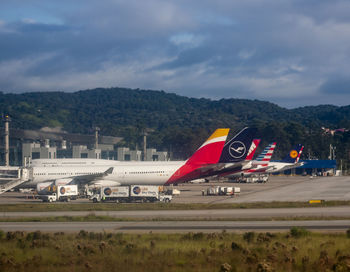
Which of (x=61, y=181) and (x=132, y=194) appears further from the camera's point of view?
(x=61, y=181)

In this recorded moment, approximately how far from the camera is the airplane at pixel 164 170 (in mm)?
59562

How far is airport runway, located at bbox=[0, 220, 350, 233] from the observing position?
2862cm

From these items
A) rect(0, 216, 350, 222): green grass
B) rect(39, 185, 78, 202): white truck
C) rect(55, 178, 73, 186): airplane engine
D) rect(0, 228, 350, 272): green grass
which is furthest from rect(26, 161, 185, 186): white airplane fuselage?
Answer: rect(0, 228, 350, 272): green grass

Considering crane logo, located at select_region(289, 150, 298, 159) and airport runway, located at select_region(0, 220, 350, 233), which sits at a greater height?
crane logo, located at select_region(289, 150, 298, 159)

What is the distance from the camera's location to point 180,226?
101ft

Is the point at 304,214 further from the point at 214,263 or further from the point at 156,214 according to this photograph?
the point at 214,263

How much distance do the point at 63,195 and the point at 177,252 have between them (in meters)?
38.2

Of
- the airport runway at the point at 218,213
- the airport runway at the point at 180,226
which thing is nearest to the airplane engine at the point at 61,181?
the airport runway at the point at 218,213

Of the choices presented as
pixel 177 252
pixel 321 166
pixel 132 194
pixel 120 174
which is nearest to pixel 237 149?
pixel 132 194

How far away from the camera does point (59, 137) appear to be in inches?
5669

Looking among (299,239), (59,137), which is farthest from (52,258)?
(59,137)

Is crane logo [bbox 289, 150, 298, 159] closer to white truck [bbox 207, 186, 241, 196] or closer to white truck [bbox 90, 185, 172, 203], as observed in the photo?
white truck [bbox 207, 186, 241, 196]

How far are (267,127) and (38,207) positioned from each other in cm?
15556

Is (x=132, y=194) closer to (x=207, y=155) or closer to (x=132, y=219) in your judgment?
(x=207, y=155)
